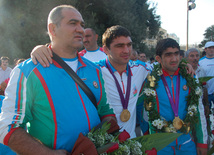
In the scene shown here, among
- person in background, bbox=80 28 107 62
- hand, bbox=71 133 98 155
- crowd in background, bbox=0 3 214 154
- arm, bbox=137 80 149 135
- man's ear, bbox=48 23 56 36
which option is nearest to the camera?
hand, bbox=71 133 98 155

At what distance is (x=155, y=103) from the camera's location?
9.70 feet

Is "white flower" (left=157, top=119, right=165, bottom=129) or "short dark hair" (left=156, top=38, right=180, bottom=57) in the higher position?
"short dark hair" (left=156, top=38, right=180, bottom=57)

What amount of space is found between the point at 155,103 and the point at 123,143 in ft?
4.34

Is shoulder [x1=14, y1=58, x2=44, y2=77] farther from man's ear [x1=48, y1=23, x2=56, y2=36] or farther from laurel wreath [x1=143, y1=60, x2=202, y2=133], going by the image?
laurel wreath [x1=143, y1=60, x2=202, y2=133]

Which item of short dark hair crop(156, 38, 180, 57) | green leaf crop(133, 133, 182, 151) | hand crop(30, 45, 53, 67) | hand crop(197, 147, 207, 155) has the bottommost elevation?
hand crop(197, 147, 207, 155)

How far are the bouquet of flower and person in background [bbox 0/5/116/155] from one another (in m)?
0.14

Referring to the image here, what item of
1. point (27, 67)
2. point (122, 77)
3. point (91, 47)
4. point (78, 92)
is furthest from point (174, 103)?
point (91, 47)

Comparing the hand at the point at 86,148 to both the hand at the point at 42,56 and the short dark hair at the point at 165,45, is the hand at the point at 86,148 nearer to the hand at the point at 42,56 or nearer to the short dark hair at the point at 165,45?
the hand at the point at 42,56

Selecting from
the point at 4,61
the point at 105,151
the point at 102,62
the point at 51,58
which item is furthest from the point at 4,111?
the point at 4,61

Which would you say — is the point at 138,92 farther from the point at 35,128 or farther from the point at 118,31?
the point at 35,128

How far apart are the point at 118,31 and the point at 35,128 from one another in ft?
6.64

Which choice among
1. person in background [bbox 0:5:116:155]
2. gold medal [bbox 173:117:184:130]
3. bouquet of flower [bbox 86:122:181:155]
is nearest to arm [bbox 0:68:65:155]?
person in background [bbox 0:5:116:155]

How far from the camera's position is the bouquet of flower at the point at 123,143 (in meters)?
1.60

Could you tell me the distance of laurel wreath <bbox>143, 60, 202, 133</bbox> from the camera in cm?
280
